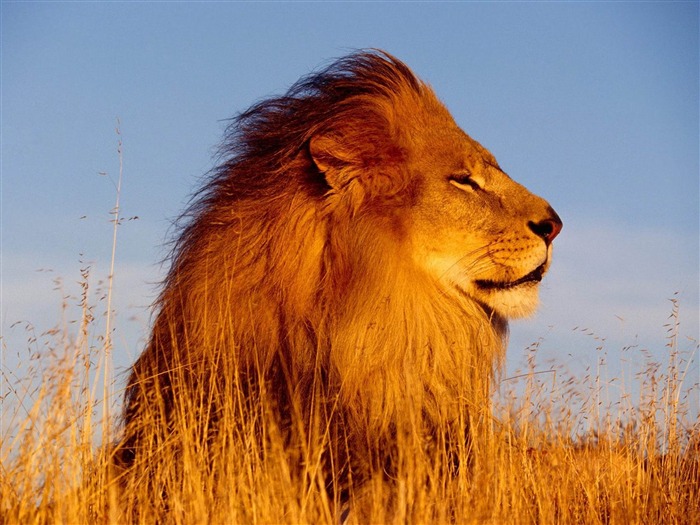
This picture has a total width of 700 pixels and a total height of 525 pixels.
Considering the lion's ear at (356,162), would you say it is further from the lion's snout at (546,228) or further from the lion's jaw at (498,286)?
the lion's snout at (546,228)


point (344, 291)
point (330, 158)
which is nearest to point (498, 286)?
point (344, 291)

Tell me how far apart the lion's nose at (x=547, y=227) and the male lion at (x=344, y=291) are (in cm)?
1

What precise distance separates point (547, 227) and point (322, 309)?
3.71ft

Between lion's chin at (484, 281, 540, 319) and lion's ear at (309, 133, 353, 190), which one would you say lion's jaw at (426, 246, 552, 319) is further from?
lion's ear at (309, 133, 353, 190)

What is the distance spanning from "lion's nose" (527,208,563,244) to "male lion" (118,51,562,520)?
0.03 ft

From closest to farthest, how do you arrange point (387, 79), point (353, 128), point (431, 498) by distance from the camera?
point (431, 498)
point (353, 128)
point (387, 79)

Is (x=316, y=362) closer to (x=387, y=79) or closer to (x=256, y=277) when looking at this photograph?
(x=256, y=277)

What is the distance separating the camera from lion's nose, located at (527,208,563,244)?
188 inches

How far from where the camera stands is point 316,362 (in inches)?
171

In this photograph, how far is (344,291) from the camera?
179 inches

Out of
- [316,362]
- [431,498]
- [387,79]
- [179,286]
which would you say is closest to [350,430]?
[316,362]

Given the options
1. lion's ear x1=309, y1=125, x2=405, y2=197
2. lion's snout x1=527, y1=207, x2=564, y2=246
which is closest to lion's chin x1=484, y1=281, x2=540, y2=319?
lion's snout x1=527, y1=207, x2=564, y2=246

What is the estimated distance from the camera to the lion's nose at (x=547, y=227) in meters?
4.78

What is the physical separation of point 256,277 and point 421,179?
0.88 m
